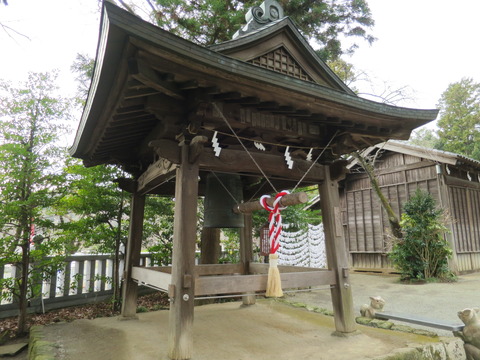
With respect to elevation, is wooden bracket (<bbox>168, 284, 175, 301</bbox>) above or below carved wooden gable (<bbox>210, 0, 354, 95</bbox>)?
below

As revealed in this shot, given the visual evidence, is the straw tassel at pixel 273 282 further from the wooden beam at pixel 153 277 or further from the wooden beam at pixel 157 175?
the wooden beam at pixel 157 175

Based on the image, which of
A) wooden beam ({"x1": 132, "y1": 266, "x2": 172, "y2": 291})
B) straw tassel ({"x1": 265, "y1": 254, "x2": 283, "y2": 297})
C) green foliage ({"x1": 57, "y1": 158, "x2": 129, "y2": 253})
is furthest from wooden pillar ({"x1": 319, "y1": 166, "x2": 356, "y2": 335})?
green foliage ({"x1": 57, "y1": 158, "x2": 129, "y2": 253})

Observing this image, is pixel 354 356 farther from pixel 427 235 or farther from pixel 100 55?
pixel 427 235

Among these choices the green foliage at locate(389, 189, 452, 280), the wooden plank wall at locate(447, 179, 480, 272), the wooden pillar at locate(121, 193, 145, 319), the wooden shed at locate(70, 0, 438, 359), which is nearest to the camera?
the wooden shed at locate(70, 0, 438, 359)

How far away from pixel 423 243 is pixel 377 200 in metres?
3.45

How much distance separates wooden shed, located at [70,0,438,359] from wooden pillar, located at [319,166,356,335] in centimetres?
2

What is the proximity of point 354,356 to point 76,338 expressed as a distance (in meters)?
3.80

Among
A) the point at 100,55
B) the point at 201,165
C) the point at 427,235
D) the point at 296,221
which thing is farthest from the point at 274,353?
the point at 427,235

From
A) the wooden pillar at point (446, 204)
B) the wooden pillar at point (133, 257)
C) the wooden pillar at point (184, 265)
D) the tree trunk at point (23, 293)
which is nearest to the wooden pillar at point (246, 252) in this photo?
the wooden pillar at point (133, 257)

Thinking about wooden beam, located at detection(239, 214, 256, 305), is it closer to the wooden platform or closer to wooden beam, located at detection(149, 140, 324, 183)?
the wooden platform

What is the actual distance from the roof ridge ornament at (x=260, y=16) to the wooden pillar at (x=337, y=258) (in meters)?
2.56

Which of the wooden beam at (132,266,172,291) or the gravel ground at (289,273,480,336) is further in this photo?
the gravel ground at (289,273,480,336)

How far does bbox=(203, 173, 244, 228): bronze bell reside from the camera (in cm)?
469

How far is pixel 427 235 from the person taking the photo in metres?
10.1
